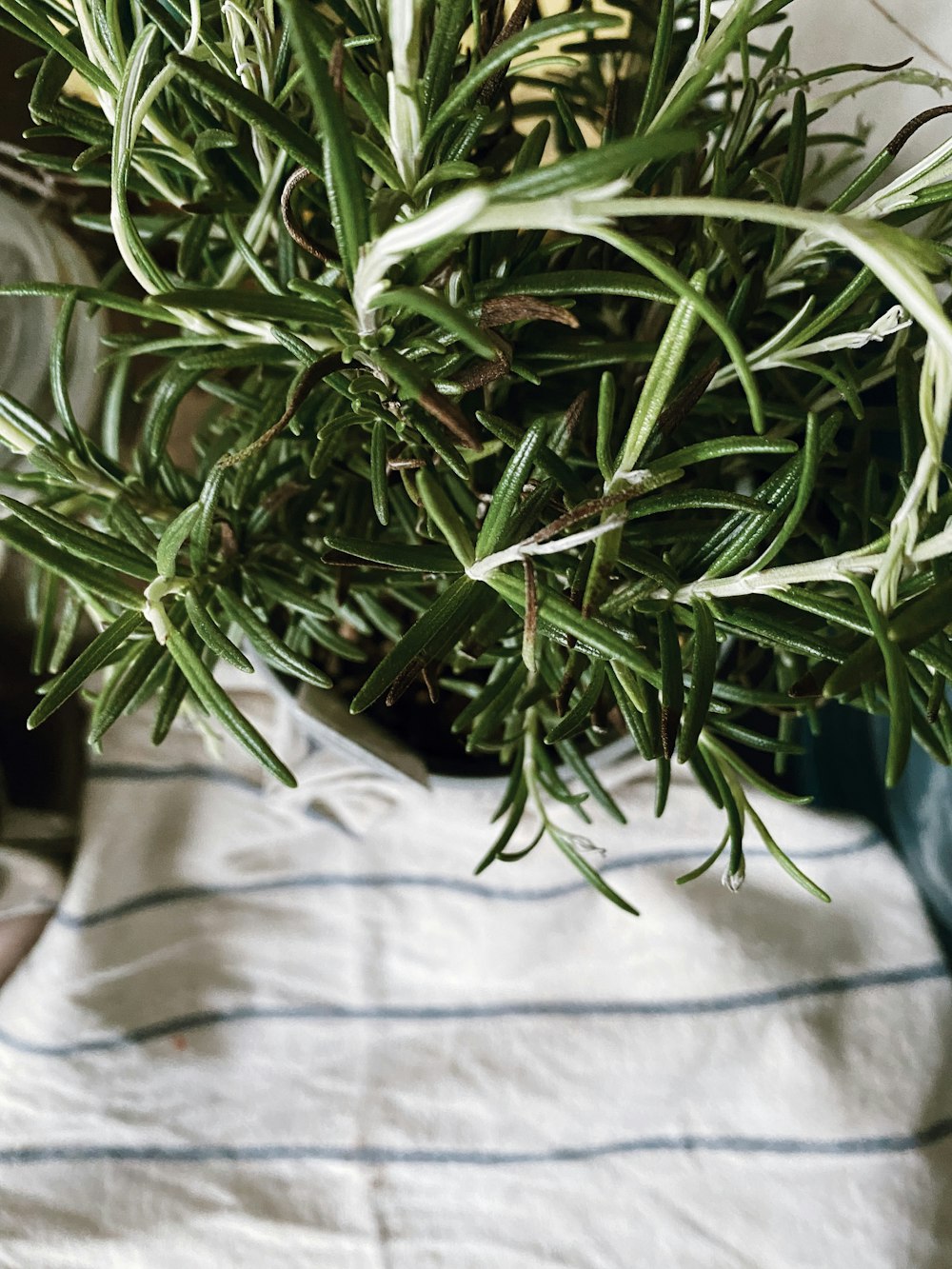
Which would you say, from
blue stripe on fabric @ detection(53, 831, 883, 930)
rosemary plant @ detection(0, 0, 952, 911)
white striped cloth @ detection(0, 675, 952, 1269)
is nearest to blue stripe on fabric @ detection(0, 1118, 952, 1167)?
white striped cloth @ detection(0, 675, 952, 1269)

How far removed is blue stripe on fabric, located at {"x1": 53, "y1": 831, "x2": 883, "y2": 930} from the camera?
68 centimetres

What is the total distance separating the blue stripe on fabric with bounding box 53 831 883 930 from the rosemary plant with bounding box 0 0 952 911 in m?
0.23

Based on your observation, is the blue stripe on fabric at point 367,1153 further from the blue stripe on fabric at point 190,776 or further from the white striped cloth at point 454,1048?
the blue stripe on fabric at point 190,776

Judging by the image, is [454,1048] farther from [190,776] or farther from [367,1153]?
[190,776]

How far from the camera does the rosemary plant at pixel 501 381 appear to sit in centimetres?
25

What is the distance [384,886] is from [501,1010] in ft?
0.39

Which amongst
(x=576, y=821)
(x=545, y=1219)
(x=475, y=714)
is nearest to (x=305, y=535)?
(x=475, y=714)

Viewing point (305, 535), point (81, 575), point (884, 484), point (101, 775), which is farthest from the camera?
point (101, 775)

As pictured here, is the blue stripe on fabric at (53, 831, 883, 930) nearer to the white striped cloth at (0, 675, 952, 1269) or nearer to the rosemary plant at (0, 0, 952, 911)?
the white striped cloth at (0, 675, 952, 1269)

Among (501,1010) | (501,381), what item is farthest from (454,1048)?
(501,381)

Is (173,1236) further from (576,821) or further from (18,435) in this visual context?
(18,435)

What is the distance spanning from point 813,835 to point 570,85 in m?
0.48

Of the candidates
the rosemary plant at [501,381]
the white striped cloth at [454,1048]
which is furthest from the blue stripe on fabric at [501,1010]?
the rosemary plant at [501,381]

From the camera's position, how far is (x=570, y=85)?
18.5 inches
